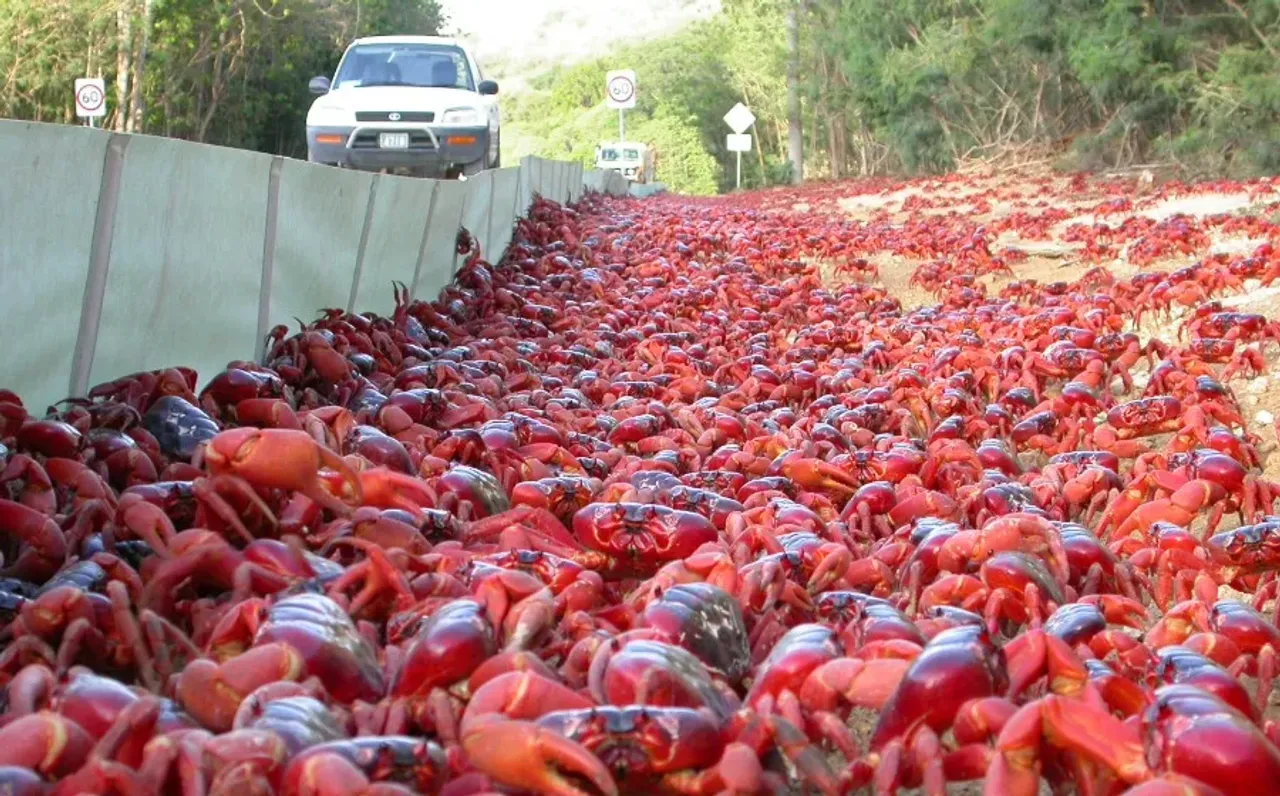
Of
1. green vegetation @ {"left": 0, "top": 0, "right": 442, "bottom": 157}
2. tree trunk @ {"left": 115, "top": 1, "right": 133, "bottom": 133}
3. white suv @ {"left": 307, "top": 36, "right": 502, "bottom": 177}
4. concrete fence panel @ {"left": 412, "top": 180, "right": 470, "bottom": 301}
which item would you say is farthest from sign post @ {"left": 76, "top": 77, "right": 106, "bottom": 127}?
concrete fence panel @ {"left": 412, "top": 180, "right": 470, "bottom": 301}

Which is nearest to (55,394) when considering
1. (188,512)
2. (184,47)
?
(188,512)

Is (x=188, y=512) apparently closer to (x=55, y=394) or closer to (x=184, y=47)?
(x=55, y=394)

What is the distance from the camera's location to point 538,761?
206 cm

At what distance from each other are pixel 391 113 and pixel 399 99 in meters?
0.22

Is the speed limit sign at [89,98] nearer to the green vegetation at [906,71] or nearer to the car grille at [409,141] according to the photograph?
the green vegetation at [906,71]

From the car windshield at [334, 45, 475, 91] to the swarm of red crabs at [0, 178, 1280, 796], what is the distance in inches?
461

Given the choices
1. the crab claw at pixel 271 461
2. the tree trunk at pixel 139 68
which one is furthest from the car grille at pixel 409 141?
the tree trunk at pixel 139 68

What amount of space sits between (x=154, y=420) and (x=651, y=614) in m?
2.58

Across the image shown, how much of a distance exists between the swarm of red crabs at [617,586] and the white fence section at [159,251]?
33 centimetres

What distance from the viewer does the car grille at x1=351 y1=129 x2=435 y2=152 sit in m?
17.8

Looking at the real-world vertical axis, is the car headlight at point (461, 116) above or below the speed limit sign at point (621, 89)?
below

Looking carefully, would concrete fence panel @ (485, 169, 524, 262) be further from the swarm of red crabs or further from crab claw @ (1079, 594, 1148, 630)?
crab claw @ (1079, 594, 1148, 630)

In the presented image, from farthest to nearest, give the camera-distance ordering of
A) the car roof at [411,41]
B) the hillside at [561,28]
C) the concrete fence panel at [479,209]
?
the hillside at [561,28], the car roof at [411,41], the concrete fence panel at [479,209]

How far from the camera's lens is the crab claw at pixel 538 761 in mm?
2037
